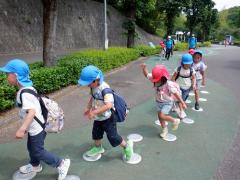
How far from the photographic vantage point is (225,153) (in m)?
4.23

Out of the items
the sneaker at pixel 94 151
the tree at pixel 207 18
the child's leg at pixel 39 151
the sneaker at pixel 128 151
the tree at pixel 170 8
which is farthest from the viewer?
the tree at pixel 207 18

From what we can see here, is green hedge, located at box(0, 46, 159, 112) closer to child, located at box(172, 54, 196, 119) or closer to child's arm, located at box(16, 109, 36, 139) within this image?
child's arm, located at box(16, 109, 36, 139)

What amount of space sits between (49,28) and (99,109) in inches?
233

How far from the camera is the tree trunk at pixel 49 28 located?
8.34 meters

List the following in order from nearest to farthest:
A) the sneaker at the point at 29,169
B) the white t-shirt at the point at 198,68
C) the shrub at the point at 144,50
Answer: the sneaker at the point at 29,169
the white t-shirt at the point at 198,68
the shrub at the point at 144,50

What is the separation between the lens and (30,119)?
3.00 metres

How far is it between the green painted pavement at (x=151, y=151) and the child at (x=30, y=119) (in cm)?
25

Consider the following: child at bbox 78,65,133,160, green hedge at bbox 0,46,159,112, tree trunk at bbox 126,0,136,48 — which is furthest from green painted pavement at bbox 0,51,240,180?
tree trunk at bbox 126,0,136,48

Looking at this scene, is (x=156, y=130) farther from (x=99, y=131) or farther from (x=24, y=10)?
(x=24, y=10)

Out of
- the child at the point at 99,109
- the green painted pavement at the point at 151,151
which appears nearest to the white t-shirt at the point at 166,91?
the green painted pavement at the point at 151,151

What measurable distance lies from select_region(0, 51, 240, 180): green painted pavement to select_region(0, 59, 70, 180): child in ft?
0.82

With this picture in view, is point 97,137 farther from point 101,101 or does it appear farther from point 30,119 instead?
point 30,119

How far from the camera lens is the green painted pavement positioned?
11.9 feet

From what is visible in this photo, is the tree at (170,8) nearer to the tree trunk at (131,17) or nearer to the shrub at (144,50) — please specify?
the shrub at (144,50)
